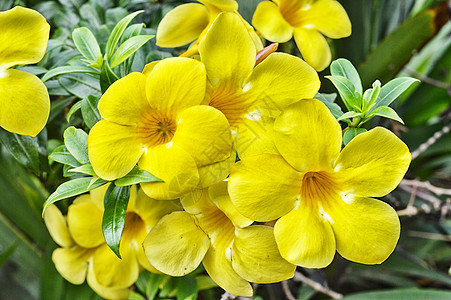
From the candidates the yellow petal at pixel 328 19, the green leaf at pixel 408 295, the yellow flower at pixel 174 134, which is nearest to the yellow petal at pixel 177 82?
the yellow flower at pixel 174 134

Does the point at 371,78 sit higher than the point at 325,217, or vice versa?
the point at 325,217

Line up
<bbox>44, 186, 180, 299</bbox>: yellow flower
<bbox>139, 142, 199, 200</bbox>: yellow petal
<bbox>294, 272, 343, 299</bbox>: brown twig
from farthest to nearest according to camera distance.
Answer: <bbox>294, 272, 343, 299</bbox>: brown twig < <bbox>44, 186, 180, 299</bbox>: yellow flower < <bbox>139, 142, 199, 200</bbox>: yellow petal

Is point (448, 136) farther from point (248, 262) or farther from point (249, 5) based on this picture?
point (248, 262)

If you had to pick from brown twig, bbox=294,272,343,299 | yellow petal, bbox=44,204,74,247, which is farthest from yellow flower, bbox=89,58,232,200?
brown twig, bbox=294,272,343,299

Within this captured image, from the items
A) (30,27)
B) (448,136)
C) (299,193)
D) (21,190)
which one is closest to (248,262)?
(299,193)

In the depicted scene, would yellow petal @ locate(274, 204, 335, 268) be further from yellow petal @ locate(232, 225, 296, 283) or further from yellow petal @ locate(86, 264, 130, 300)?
yellow petal @ locate(86, 264, 130, 300)

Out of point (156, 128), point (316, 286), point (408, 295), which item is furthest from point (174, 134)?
point (408, 295)
